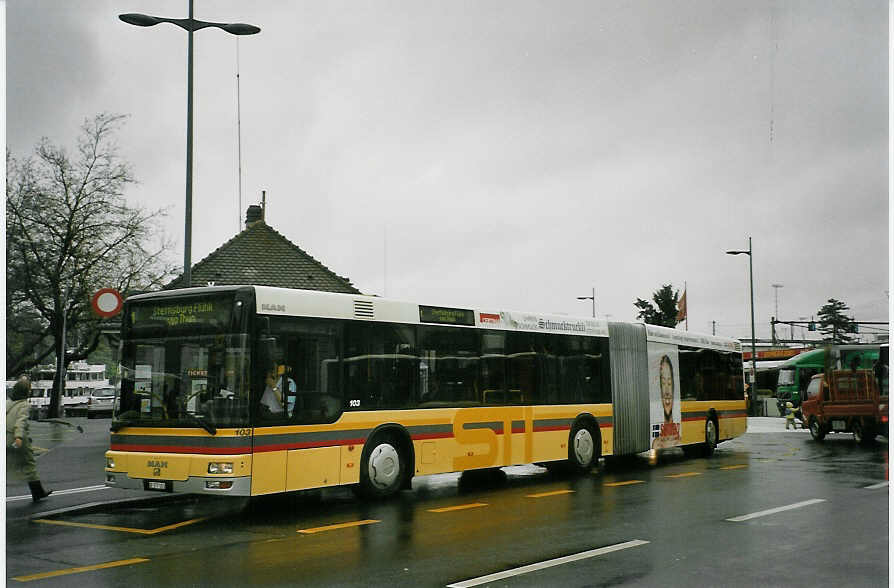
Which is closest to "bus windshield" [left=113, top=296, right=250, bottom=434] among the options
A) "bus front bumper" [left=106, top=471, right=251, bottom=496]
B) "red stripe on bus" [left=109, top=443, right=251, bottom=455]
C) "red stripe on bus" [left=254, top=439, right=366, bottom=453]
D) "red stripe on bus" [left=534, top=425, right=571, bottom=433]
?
"red stripe on bus" [left=109, top=443, right=251, bottom=455]

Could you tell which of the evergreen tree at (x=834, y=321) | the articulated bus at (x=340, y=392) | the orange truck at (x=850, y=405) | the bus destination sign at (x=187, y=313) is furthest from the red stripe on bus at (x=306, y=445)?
the evergreen tree at (x=834, y=321)

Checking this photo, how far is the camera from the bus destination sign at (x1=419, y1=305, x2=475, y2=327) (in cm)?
1420

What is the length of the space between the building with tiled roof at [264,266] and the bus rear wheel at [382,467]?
20407 mm

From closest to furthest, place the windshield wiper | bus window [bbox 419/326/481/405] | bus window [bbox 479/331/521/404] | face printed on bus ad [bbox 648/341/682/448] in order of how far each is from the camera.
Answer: the windshield wiper
bus window [bbox 419/326/481/405]
bus window [bbox 479/331/521/404]
face printed on bus ad [bbox 648/341/682/448]

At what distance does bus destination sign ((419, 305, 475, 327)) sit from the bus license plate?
171 inches

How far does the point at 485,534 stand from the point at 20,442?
6.43 meters

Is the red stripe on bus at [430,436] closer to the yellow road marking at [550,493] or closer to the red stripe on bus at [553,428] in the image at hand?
the yellow road marking at [550,493]

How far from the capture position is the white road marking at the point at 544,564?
7.56 meters

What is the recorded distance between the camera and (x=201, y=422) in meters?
11.2

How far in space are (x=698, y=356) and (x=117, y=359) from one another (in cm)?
1350

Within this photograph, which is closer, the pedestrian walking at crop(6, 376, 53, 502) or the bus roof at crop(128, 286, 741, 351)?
the bus roof at crop(128, 286, 741, 351)

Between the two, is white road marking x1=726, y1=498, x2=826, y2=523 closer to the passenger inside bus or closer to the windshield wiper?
the passenger inside bus

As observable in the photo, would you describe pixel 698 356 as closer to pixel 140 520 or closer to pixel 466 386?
pixel 466 386

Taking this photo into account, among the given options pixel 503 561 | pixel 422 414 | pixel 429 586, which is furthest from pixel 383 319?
pixel 429 586
